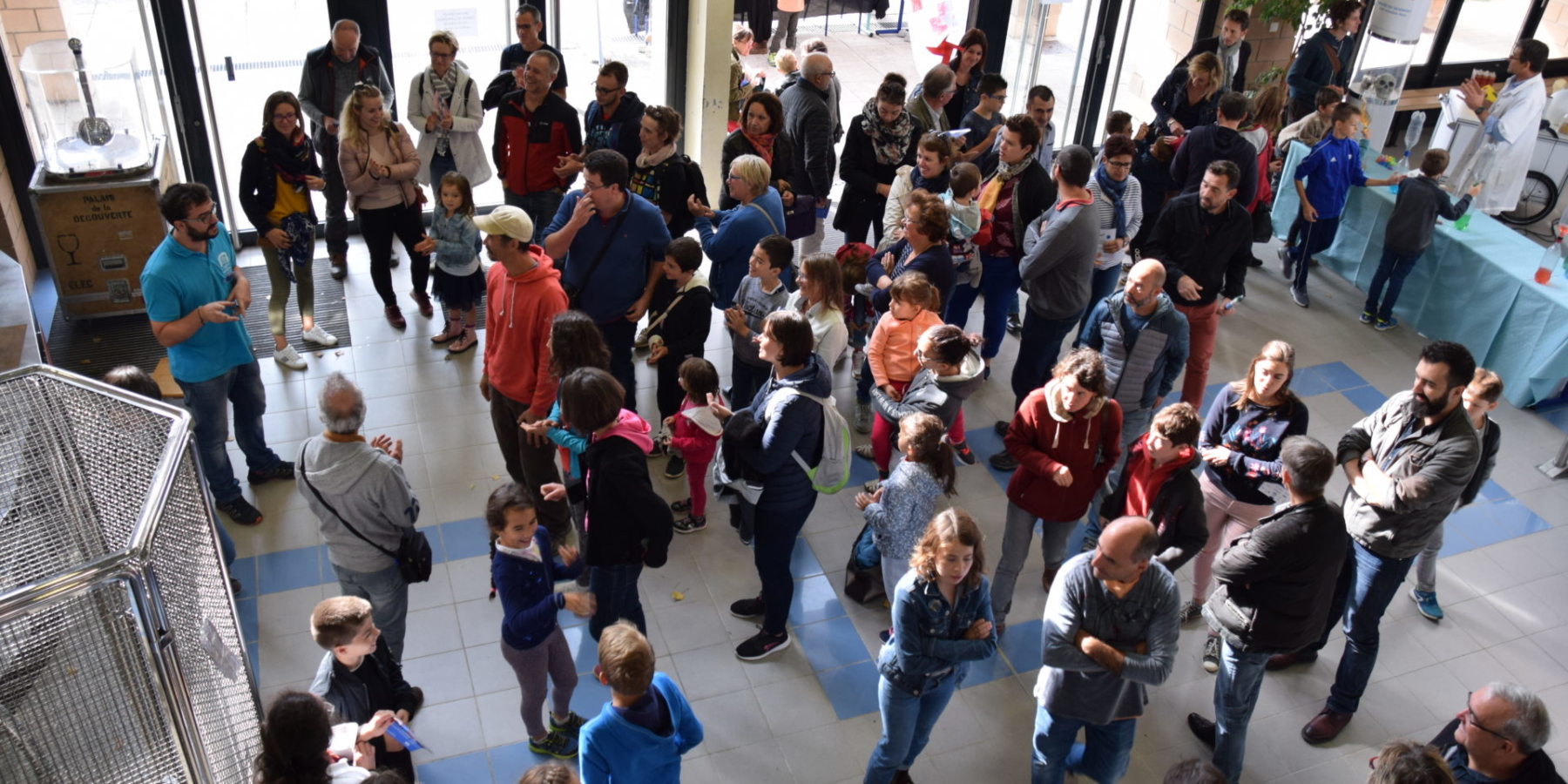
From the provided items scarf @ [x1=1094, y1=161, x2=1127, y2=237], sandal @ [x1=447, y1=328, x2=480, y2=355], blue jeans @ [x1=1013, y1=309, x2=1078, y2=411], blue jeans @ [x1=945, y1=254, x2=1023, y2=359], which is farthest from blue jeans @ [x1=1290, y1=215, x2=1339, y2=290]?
sandal @ [x1=447, y1=328, x2=480, y2=355]

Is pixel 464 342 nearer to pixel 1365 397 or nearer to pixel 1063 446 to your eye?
pixel 1063 446

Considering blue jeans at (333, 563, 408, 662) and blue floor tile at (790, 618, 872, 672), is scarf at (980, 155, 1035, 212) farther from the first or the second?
blue jeans at (333, 563, 408, 662)

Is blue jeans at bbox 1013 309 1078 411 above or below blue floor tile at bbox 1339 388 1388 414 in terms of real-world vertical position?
above

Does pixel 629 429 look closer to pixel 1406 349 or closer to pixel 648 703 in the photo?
pixel 648 703

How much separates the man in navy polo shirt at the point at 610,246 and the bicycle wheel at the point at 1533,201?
8005 mm

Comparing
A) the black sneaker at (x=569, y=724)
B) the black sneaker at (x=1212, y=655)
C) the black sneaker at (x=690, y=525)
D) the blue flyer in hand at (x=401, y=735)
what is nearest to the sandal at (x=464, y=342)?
the black sneaker at (x=690, y=525)

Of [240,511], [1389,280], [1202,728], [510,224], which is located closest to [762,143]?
[510,224]

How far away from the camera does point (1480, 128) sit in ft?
27.2

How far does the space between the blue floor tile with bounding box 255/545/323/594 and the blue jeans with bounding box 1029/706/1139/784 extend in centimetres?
320

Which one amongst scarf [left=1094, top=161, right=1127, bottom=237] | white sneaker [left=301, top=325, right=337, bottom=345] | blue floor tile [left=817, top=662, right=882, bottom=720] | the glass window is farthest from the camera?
the glass window

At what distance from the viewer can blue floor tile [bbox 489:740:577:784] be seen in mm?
4180

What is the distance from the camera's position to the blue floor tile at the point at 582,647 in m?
4.68

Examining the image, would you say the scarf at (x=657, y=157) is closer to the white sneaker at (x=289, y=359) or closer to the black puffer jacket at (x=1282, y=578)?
the white sneaker at (x=289, y=359)

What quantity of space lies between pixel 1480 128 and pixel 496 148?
7.15 m
